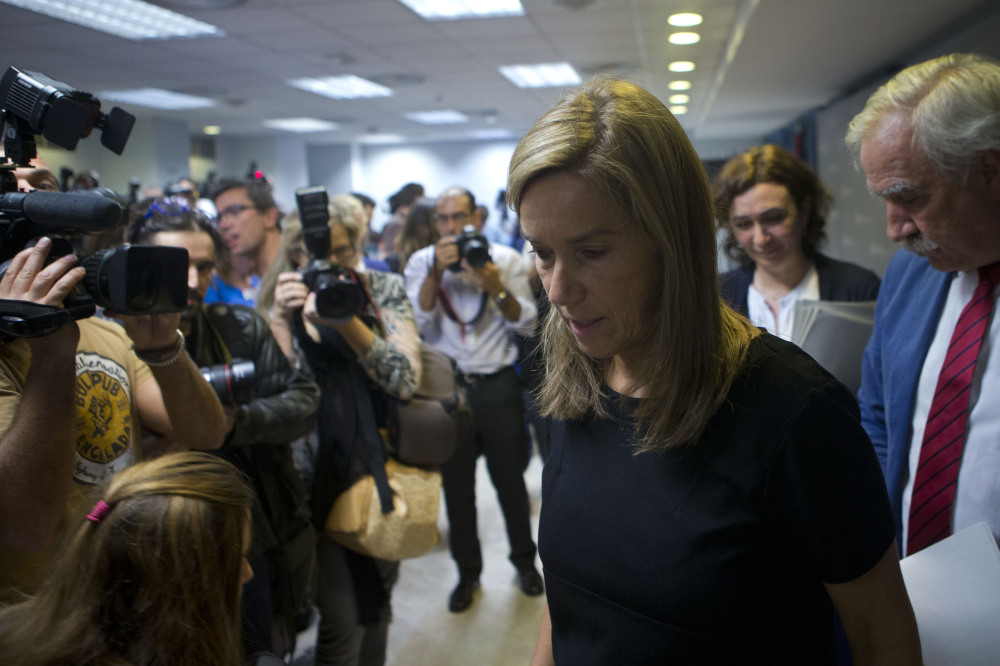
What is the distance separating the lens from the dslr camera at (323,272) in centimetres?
167

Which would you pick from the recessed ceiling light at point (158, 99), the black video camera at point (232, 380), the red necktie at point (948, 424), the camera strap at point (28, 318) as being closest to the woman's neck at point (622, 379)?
the red necktie at point (948, 424)

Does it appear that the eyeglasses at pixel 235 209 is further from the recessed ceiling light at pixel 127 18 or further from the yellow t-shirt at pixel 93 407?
the recessed ceiling light at pixel 127 18

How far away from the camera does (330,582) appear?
5.55ft

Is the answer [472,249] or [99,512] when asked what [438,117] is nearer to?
[472,249]

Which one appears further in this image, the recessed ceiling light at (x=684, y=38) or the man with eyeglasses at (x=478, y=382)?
the recessed ceiling light at (x=684, y=38)

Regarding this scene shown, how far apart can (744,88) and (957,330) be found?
20.3 feet

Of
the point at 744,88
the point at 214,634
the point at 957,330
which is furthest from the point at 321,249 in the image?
the point at 744,88

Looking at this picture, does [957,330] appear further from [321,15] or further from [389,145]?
[389,145]

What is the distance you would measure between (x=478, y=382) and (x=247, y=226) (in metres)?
1.04

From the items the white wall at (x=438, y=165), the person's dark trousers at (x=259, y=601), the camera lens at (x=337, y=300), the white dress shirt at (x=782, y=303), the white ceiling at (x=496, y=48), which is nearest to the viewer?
the person's dark trousers at (x=259, y=601)

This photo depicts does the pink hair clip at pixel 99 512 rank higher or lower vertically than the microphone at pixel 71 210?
lower

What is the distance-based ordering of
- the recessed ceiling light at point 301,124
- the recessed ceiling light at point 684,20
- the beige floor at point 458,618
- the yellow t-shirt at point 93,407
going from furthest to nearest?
the recessed ceiling light at point 301,124
the recessed ceiling light at point 684,20
the beige floor at point 458,618
the yellow t-shirt at point 93,407

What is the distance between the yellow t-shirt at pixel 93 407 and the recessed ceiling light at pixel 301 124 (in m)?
9.47

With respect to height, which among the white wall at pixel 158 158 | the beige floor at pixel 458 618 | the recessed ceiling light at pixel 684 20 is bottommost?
the beige floor at pixel 458 618
